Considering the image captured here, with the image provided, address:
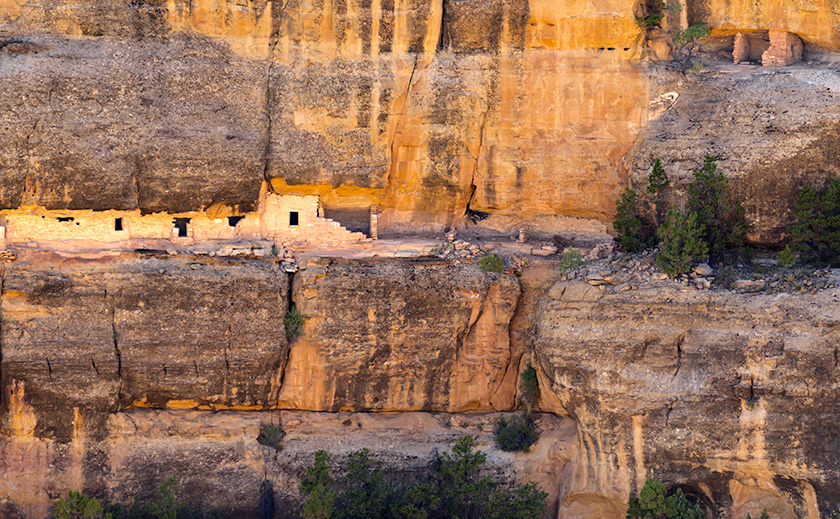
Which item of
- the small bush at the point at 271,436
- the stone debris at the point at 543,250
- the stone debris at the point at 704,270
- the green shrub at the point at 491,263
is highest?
the stone debris at the point at 704,270

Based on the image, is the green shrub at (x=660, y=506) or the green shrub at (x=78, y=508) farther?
the green shrub at (x=78, y=508)

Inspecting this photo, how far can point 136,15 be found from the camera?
821 inches

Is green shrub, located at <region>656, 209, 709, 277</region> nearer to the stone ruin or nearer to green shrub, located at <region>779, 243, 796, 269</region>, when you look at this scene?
green shrub, located at <region>779, 243, 796, 269</region>

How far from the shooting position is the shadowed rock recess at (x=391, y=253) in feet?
65.2

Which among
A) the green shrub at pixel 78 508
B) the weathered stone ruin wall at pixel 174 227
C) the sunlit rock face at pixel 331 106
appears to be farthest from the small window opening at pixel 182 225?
the green shrub at pixel 78 508

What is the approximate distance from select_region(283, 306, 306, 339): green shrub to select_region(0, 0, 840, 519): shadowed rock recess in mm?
164

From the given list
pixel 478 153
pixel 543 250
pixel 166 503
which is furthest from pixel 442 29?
pixel 166 503

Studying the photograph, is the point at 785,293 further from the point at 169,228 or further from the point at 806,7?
the point at 169,228

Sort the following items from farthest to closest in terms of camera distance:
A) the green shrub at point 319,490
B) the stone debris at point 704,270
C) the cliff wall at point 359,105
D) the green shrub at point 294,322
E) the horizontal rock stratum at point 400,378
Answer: the green shrub at point 294,322 < the cliff wall at point 359,105 < the stone debris at point 704,270 < the green shrub at point 319,490 < the horizontal rock stratum at point 400,378

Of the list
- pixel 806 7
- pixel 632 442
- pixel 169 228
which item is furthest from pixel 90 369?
pixel 806 7

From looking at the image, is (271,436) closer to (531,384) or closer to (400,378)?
(400,378)

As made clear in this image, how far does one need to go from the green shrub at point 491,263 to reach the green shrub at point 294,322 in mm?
3680

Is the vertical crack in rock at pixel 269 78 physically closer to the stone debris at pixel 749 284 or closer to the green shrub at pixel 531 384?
the green shrub at pixel 531 384

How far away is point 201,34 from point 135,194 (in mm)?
3361
